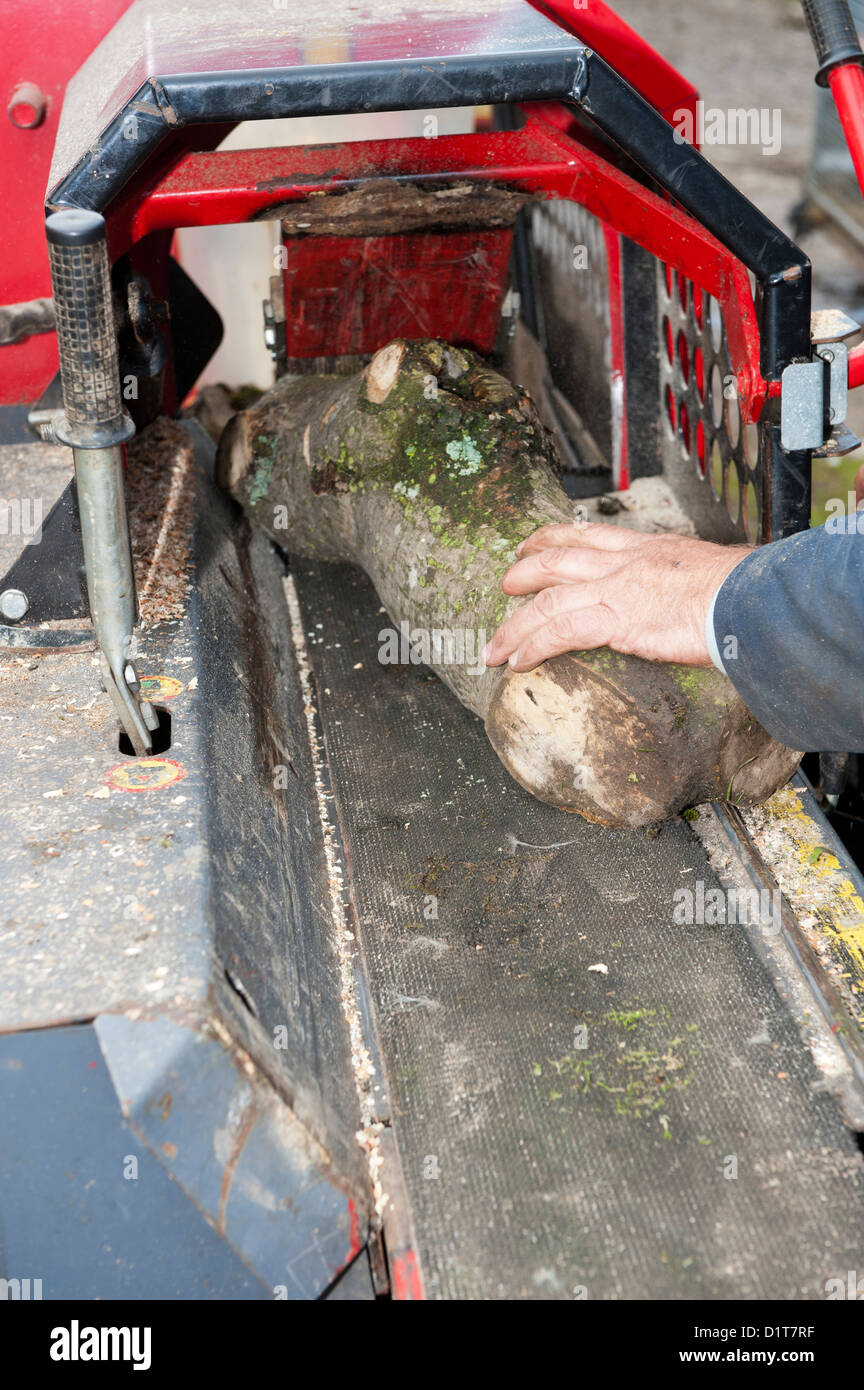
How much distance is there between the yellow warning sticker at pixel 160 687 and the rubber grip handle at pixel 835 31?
5.15 feet

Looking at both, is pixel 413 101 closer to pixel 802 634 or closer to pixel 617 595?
pixel 617 595

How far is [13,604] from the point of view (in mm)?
1765

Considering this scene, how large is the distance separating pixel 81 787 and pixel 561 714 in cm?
64

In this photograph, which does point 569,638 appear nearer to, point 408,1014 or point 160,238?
point 408,1014

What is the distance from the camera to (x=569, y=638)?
1599 millimetres

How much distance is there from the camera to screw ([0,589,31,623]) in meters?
1.76

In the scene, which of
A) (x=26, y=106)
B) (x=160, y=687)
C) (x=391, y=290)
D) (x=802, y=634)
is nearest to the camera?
(x=802, y=634)

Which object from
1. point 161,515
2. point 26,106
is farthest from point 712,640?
point 26,106

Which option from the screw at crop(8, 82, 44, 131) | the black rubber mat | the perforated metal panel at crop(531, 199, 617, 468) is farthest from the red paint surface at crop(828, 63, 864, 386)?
the screw at crop(8, 82, 44, 131)

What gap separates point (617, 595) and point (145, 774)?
654 millimetres

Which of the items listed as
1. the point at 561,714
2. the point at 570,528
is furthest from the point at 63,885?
the point at 570,528

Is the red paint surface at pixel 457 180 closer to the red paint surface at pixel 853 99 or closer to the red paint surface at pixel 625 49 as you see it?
the red paint surface at pixel 625 49

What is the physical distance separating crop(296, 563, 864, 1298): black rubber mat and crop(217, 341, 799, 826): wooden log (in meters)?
0.12

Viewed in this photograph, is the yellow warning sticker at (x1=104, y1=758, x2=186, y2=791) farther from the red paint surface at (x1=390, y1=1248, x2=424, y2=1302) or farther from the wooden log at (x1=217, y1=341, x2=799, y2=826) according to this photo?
the red paint surface at (x1=390, y1=1248, x2=424, y2=1302)
